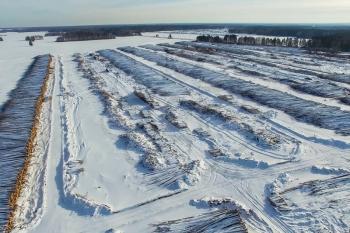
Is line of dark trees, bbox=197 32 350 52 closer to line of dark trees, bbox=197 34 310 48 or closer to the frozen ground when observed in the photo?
line of dark trees, bbox=197 34 310 48

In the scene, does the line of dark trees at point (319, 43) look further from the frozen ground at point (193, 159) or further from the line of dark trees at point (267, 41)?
the frozen ground at point (193, 159)

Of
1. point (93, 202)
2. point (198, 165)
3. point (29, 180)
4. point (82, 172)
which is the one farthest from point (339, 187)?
point (29, 180)

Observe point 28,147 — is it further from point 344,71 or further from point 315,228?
point 344,71

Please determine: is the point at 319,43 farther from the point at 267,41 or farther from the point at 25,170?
the point at 25,170

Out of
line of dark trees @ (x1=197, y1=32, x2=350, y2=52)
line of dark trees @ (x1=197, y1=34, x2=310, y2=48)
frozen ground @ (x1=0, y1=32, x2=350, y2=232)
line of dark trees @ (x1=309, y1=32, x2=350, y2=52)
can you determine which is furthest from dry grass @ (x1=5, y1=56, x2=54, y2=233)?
line of dark trees @ (x1=197, y1=34, x2=310, y2=48)

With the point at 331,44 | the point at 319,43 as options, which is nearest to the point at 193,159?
the point at 331,44

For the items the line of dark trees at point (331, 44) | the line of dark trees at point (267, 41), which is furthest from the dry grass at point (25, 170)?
the line of dark trees at point (267, 41)

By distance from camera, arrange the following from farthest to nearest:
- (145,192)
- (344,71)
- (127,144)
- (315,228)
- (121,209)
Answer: (344,71)
(127,144)
(145,192)
(121,209)
(315,228)

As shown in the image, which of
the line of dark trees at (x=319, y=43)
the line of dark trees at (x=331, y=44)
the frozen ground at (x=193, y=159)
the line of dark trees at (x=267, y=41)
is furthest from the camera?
the line of dark trees at (x=267, y=41)
